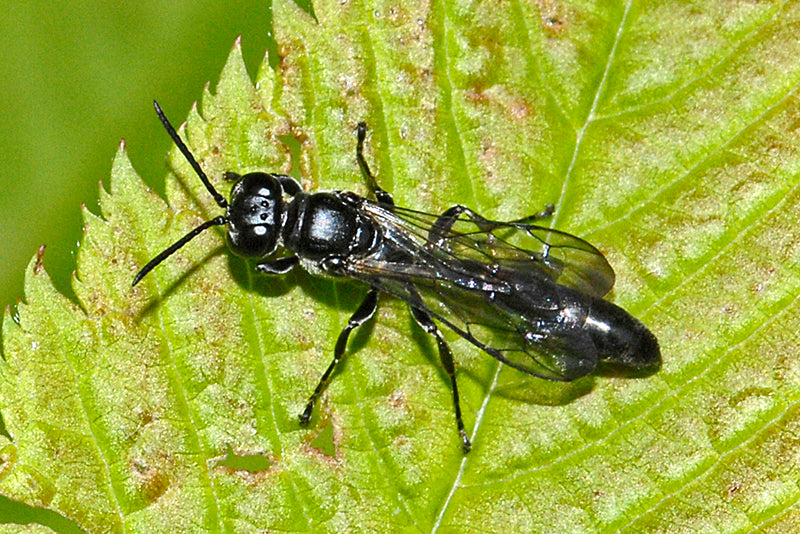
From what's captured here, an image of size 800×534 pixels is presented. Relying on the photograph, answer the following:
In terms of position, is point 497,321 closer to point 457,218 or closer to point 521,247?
point 521,247

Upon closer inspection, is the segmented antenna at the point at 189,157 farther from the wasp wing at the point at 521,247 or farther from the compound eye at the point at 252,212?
the wasp wing at the point at 521,247

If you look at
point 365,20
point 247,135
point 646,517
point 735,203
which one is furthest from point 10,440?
point 735,203

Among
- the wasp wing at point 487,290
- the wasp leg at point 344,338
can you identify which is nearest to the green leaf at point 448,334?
the wasp leg at point 344,338

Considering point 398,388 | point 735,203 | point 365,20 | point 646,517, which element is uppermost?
point 365,20

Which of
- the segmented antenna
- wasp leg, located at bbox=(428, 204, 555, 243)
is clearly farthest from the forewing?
the segmented antenna

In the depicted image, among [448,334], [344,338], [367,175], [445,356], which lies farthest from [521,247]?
[344,338]

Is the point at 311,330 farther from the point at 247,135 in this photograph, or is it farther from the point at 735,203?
the point at 735,203
